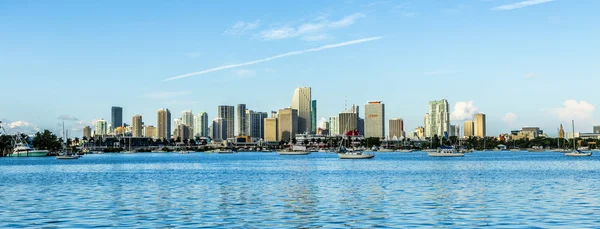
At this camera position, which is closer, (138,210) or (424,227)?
(424,227)

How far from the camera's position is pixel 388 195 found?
59.9 metres

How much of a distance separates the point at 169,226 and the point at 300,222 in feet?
23.5

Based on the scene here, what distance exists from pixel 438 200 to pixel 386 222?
47.9 ft

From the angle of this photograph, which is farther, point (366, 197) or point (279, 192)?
point (279, 192)

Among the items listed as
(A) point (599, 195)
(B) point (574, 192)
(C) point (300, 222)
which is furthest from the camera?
(B) point (574, 192)

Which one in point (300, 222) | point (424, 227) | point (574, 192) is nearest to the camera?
point (424, 227)

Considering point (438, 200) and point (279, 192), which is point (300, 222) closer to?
point (438, 200)

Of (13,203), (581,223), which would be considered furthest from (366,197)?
(13,203)

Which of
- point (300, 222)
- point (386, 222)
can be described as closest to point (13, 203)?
point (300, 222)

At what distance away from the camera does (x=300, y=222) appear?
41000mm

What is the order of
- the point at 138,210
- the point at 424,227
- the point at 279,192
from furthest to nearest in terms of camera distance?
the point at 279,192
the point at 138,210
the point at 424,227

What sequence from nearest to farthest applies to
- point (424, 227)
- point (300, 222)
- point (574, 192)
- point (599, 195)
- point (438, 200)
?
point (424, 227)
point (300, 222)
point (438, 200)
point (599, 195)
point (574, 192)

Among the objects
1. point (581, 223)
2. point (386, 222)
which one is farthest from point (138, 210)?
point (581, 223)

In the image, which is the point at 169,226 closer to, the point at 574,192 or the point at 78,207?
the point at 78,207
